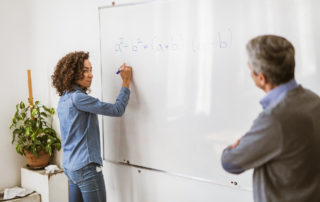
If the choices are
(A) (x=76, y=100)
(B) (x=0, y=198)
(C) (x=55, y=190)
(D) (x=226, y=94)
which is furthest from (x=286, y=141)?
(B) (x=0, y=198)

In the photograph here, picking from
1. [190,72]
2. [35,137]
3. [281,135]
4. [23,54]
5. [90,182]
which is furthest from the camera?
[23,54]

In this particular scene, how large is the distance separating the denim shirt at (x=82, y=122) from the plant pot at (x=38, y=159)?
88cm

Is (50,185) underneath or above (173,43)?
underneath

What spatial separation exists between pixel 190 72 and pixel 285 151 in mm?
912

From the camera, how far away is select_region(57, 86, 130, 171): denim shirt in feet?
6.91

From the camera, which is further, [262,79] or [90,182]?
[90,182]

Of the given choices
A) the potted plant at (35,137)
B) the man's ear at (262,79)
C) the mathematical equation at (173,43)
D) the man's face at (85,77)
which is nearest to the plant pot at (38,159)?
the potted plant at (35,137)

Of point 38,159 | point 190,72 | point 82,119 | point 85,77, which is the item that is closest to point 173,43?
point 190,72

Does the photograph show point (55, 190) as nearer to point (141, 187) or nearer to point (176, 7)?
point (141, 187)

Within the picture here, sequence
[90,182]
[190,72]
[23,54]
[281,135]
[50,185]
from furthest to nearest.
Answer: [23,54], [50,185], [90,182], [190,72], [281,135]

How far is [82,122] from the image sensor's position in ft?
7.11

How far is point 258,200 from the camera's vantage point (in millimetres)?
1267

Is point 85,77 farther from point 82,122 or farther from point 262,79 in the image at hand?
point 262,79

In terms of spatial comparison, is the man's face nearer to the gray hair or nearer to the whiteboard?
the whiteboard
